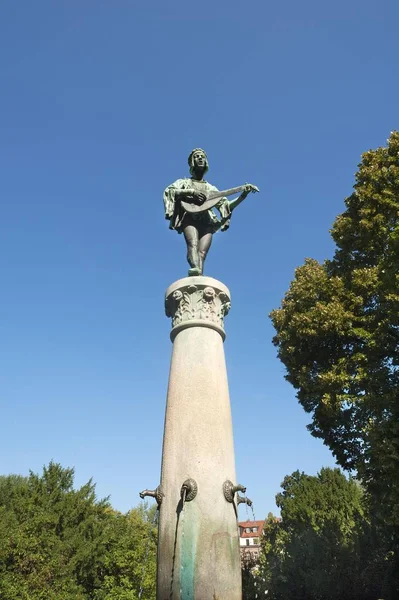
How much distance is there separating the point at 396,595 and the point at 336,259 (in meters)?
10.2

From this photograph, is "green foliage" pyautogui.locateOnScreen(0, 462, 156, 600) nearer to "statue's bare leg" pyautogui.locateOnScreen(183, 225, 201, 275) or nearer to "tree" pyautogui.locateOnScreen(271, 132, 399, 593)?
"tree" pyautogui.locateOnScreen(271, 132, 399, 593)

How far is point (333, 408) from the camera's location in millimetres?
13109

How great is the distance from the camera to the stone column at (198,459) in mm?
4559

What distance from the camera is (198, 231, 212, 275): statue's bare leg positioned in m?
6.99

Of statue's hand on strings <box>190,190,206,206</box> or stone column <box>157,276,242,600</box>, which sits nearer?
stone column <box>157,276,242,600</box>

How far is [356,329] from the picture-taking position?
1352cm

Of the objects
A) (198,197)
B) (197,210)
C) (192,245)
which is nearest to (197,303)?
(192,245)

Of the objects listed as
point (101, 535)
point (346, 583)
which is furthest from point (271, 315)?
point (101, 535)

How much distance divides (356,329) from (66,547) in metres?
20.3

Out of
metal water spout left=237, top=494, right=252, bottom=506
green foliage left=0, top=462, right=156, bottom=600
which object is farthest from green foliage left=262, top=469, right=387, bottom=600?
metal water spout left=237, top=494, right=252, bottom=506

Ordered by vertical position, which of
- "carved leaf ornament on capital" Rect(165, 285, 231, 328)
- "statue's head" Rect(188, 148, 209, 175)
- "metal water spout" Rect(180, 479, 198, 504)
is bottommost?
"metal water spout" Rect(180, 479, 198, 504)

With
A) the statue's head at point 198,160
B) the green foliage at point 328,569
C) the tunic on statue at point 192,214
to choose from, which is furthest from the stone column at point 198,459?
the green foliage at point 328,569

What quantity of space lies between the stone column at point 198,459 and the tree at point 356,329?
6.39 meters

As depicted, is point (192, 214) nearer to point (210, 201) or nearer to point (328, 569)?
point (210, 201)
